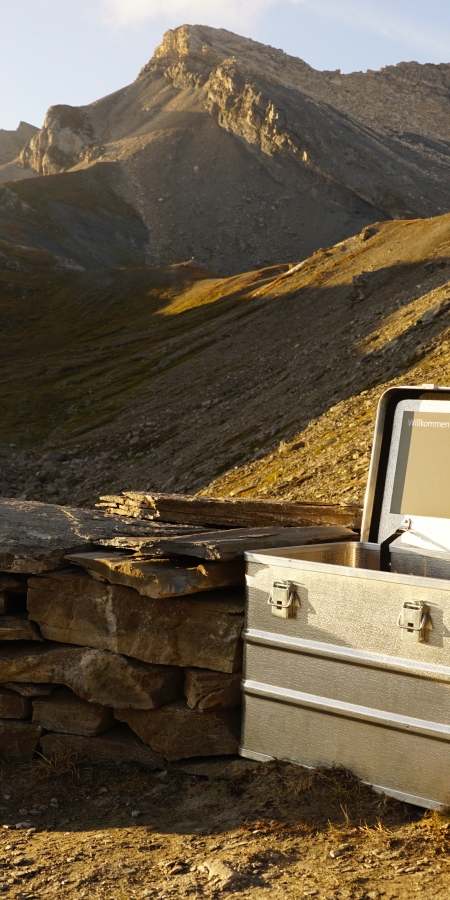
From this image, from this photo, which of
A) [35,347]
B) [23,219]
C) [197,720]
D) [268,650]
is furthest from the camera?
[23,219]

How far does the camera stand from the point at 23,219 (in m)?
91.9

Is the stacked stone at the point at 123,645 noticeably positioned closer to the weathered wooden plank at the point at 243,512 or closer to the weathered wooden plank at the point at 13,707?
the weathered wooden plank at the point at 13,707

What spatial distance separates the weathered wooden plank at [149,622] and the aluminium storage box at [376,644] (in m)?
0.29

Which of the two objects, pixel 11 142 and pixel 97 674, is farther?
pixel 11 142

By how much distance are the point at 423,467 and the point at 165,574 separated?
2038 millimetres

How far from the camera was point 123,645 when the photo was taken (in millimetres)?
5645

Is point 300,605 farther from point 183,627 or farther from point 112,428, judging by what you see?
point 112,428

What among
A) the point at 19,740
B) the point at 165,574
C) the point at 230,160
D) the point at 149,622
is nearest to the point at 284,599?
the point at 165,574

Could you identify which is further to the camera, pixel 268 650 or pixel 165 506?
pixel 165 506

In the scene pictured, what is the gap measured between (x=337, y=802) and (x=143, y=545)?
6.85ft

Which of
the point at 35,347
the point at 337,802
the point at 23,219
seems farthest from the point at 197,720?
the point at 23,219

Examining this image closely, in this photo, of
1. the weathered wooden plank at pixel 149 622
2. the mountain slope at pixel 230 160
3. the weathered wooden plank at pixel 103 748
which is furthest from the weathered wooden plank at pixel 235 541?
the mountain slope at pixel 230 160

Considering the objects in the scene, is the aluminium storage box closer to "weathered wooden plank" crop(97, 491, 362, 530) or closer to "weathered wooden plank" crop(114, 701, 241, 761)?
"weathered wooden plank" crop(114, 701, 241, 761)

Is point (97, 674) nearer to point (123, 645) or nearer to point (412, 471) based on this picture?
point (123, 645)
